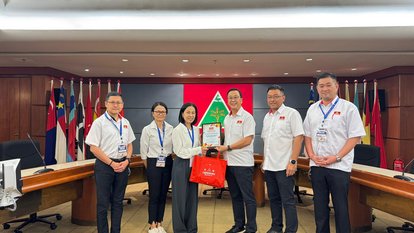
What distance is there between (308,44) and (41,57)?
Result: 16.2ft

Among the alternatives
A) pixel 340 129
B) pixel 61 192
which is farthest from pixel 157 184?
pixel 340 129

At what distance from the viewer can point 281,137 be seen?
271 centimetres

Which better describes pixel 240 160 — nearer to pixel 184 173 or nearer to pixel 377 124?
pixel 184 173

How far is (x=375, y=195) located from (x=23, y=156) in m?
3.97

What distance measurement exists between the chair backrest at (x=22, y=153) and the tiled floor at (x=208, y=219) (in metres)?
0.78

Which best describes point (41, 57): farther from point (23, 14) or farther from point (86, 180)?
point (86, 180)

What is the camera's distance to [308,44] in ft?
14.2

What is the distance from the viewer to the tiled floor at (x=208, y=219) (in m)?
3.27

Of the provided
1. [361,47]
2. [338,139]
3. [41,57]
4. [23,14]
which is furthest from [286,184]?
[41,57]

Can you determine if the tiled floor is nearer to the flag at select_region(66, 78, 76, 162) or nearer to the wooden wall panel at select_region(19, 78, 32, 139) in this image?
the flag at select_region(66, 78, 76, 162)

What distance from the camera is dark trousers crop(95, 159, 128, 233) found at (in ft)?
8.50

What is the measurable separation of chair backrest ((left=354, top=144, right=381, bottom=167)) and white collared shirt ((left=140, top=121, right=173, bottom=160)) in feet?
8.11

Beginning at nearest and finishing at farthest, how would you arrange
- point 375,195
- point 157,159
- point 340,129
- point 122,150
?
point 340,129 → point 122,150 → point 375,195 → point 157,159

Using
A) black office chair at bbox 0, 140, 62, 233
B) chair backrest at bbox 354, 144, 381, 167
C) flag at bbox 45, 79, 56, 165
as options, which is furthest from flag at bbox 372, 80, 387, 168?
flag at bbox 45, 79, 56, 165
